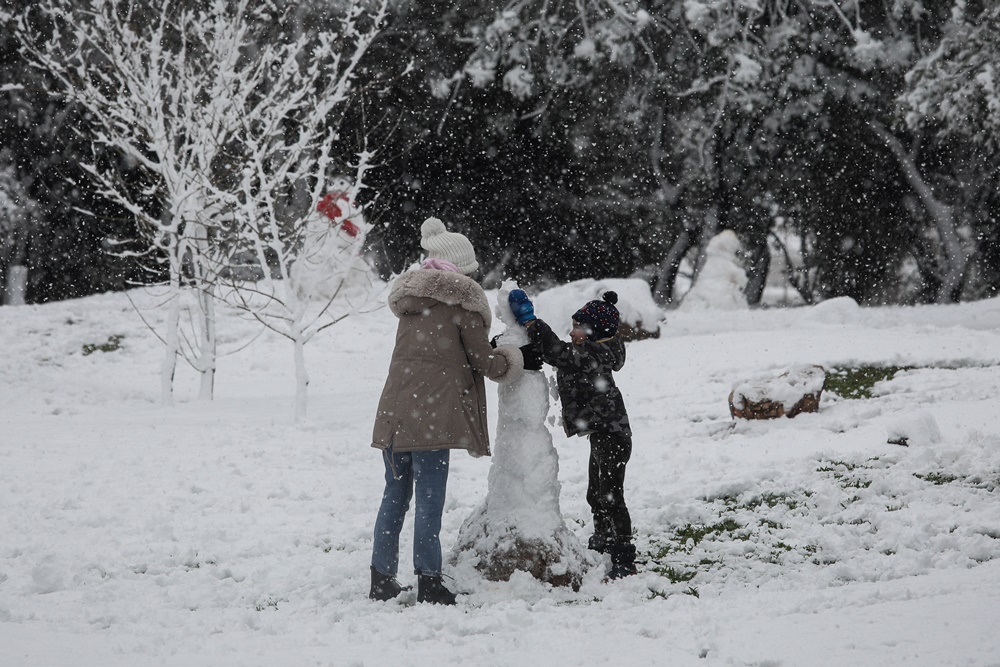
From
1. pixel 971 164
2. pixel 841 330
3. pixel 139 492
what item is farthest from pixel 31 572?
pixel 971 164

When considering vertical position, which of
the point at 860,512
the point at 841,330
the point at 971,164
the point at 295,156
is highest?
the point at 971,164

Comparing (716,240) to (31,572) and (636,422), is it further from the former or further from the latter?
(31,572)

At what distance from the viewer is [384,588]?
4.50 m

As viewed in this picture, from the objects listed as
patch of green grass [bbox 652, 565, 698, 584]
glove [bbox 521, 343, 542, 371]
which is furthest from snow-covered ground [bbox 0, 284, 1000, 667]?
glove [bbox 521, 343, 542, 371]

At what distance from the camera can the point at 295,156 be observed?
1089 cm

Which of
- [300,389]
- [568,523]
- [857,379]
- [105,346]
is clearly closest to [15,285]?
[105,346]

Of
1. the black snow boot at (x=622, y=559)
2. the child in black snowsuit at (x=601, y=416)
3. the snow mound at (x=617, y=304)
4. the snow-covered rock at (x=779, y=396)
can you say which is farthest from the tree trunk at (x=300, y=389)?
the black snow boot at (x=622, y=559)

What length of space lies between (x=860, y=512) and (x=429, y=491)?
2.82m

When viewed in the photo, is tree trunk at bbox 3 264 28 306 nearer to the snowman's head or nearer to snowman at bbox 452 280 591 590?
the snowman's head

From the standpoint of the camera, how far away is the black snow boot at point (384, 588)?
450 cm

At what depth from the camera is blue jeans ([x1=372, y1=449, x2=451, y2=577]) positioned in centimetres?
440

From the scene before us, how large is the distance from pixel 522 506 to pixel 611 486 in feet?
1.78

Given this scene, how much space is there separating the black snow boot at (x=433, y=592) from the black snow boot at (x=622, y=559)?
963 mm

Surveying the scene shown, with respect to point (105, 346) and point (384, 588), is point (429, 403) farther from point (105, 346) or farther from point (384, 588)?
point (105, 346)
